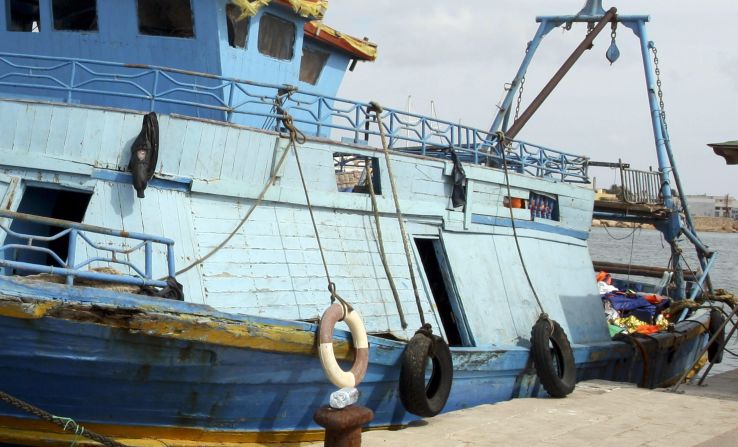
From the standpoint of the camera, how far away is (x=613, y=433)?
9.12m

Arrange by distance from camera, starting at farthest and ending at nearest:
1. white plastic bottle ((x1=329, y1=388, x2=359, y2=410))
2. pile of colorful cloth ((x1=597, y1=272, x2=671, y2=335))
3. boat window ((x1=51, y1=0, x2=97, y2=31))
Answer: pile of colorful cloth ((x1=597, y1=272, x2=671, y2=335)), boat window ((x1=51, y1=0, x2=97, y2=31)), white plastic bottle ((x1=329, y1=388, x2=359, y2=410))

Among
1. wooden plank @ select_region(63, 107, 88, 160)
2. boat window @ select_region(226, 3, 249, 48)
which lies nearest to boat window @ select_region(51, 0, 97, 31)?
boat window @ select_region(226, 3, 249, 48)

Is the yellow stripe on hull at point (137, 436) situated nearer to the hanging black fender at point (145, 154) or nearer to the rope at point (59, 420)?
the rope at point (59, 420)

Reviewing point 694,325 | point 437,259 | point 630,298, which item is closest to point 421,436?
point 437,259

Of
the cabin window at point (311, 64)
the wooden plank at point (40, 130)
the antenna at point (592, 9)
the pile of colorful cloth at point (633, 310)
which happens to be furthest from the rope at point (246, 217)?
the antenna at point (592, 9)

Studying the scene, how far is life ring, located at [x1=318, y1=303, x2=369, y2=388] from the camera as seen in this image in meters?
8.08

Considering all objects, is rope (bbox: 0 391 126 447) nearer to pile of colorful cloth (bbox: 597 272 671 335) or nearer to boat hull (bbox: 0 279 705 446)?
boat hull (bbox: 0 279 705 446)

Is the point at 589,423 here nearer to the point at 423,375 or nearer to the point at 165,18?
the point at 423,375

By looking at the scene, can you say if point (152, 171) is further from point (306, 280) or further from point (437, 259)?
point (437, 259)

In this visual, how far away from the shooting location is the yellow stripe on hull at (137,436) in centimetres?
755

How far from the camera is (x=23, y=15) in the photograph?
1193 centimetres

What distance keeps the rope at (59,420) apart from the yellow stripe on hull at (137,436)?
0.38m

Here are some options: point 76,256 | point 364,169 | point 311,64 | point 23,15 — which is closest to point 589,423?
point 364,169

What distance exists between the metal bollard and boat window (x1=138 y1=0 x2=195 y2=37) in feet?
17.4
